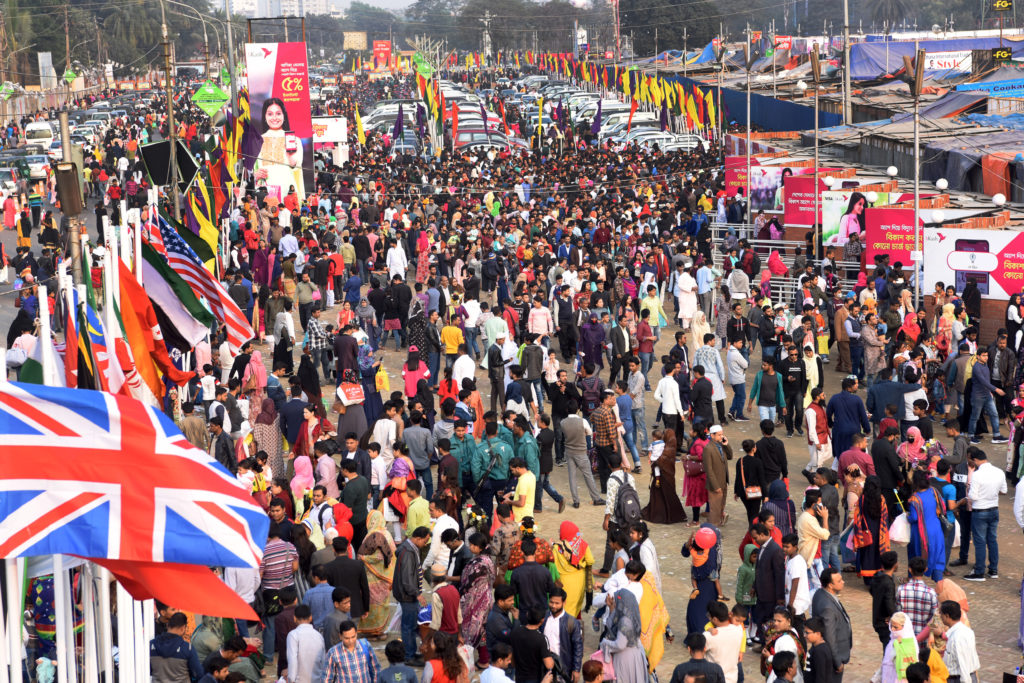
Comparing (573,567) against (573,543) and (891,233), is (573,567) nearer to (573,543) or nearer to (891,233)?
(573,543)

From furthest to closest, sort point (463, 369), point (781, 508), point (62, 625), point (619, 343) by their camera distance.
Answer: point (619, 343), point (463, 369), point (781, 508), point (62, 625)

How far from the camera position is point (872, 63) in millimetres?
61594

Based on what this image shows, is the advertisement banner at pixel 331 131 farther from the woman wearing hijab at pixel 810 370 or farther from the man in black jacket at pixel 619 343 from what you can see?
the woman wearing hijab at pixel 810 370

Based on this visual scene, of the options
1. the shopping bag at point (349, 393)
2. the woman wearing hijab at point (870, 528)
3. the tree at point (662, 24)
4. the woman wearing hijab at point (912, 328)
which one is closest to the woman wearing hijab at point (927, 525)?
the woman wearing hijab at point (870, 528)

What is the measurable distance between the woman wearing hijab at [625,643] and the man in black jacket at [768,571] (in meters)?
1.58

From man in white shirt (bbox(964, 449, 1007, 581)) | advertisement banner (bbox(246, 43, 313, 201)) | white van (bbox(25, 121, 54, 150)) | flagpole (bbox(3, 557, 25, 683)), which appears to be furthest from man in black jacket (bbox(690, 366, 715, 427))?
white van (bbox(25, 121, 54, 150))

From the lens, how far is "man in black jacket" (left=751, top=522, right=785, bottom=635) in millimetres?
11305

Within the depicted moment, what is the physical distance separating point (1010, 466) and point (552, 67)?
89209mm

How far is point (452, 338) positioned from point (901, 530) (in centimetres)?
812

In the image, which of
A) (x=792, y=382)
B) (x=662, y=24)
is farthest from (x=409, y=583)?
(x=662, y=24)

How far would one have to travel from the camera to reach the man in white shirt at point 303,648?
33.2 feet

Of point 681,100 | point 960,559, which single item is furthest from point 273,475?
point 681,100

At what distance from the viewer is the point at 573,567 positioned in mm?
11562

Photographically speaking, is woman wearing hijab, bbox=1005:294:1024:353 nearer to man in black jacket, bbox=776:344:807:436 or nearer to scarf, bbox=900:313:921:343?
scarf, bbox=900:313:921:343
